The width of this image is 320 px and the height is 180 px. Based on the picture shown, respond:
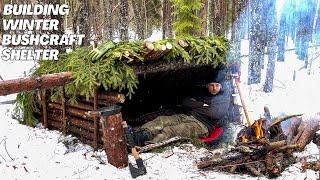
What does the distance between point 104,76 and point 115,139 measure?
1378mm

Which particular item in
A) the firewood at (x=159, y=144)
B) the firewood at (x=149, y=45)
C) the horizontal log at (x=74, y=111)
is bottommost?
the firewood at (x=159, y=144)

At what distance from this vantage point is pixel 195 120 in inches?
347

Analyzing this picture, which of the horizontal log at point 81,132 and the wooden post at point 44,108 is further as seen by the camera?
the wooden post at point 44,108

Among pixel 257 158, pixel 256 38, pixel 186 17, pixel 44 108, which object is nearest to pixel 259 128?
pixel 257 158

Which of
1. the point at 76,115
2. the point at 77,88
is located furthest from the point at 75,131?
the point at 77,88

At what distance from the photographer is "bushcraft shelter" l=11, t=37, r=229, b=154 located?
23.3 ft

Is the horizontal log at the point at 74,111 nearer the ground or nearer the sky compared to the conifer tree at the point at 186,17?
nearer the ground

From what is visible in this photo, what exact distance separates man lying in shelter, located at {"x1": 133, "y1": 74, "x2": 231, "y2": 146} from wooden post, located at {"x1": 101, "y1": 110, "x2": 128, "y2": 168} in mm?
1328

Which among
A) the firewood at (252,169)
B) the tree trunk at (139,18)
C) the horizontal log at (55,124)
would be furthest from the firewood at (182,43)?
the tree trunk at (139,18)

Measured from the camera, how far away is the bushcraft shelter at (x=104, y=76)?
7.10m

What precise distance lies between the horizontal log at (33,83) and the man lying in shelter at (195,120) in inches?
76.0

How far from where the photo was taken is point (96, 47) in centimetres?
743

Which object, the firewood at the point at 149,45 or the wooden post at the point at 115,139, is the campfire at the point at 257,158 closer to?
the wooden post at the point at 115,139

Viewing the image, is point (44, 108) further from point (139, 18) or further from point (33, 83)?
point (139, 18)
